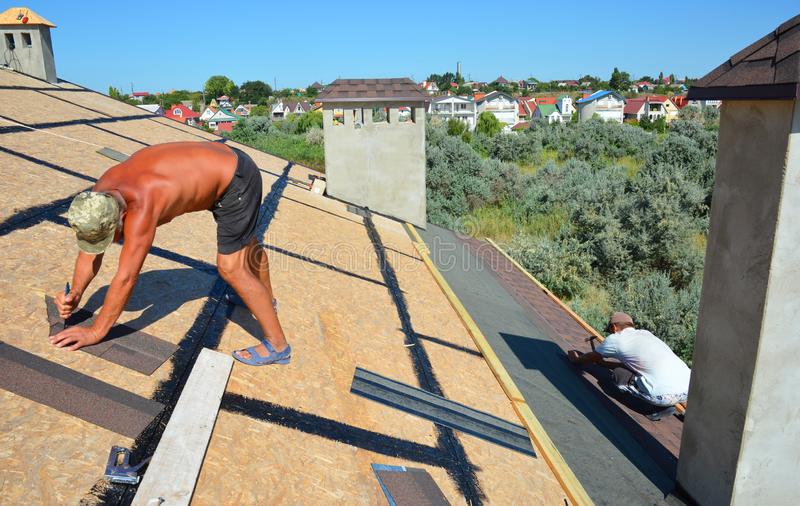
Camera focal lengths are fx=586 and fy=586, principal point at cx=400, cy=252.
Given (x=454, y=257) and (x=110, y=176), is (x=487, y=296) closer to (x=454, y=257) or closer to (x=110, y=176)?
(x=454, y=257)

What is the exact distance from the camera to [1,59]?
12.0 meters

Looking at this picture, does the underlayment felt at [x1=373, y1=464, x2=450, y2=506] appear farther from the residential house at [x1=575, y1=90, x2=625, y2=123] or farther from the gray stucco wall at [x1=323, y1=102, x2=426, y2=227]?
the residential house at [x1=575, y1=90, x2=625, y2=123]

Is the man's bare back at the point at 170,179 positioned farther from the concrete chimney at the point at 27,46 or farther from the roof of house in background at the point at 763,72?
the concrete chimney at the point at 27,46

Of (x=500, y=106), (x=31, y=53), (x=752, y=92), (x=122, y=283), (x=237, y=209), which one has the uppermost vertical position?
(x=500, y=106)

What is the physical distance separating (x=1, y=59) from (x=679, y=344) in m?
14.9

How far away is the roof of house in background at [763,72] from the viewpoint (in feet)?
10.6

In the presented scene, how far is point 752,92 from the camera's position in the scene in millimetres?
3426

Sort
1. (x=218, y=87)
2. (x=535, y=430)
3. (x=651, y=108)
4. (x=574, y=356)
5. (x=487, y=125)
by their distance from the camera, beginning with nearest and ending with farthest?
1. (x=535, y=430)
2. (x=574, y=356)
3. (x=487, y=125)
4. (x=651, y=108)
5. (x=218, y=87)

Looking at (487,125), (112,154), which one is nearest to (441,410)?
(112,154)

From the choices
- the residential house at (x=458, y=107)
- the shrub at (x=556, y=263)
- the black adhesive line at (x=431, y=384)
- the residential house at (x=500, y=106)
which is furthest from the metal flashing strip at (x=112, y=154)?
the residential house at (x=500, y=106)

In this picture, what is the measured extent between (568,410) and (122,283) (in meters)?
3.86

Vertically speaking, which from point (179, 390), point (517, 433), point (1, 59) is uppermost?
point (1, 59)

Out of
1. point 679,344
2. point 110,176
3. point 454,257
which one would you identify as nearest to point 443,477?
point 110,176

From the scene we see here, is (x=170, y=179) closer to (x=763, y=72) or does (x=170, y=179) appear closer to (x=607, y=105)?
(x=763, y=72)
